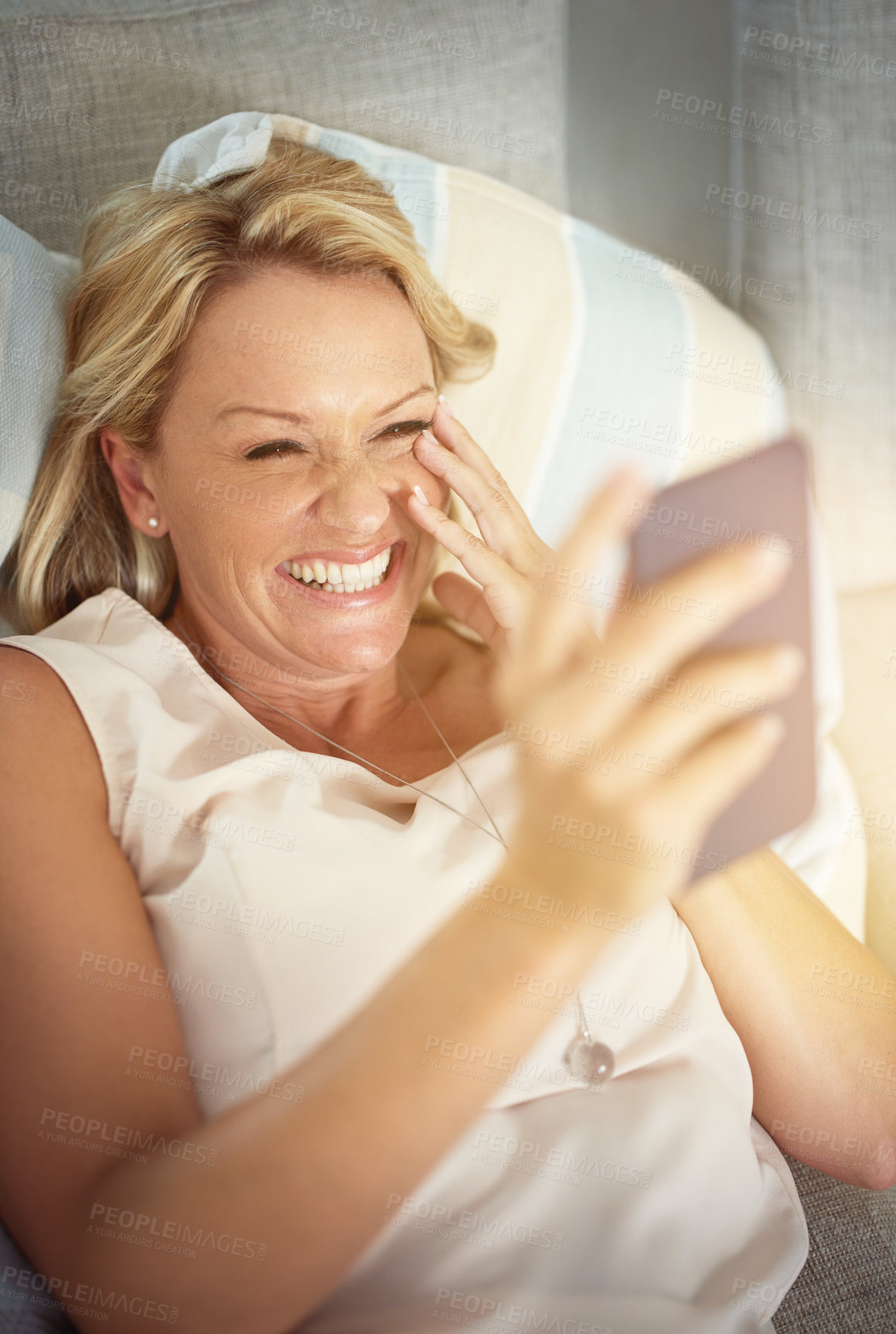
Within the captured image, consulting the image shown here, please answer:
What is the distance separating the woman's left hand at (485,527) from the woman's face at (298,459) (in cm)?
2

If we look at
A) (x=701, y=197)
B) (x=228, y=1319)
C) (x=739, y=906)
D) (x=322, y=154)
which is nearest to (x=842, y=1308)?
(x=739, y=906)

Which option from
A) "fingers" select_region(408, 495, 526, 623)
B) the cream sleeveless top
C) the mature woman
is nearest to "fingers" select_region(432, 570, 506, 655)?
the mature woman

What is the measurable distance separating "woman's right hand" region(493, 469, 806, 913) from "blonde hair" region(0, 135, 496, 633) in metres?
0.49

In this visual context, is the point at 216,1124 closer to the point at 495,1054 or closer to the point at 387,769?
the point at 495,1054

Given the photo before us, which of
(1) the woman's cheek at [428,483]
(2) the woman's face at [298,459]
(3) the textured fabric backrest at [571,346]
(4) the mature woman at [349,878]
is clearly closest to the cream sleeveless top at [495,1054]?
(4) the mature woman at [349,878]

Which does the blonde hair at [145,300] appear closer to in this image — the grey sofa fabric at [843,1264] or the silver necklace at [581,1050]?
the silver necklace at [581,1050]

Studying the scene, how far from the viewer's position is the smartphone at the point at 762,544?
0.94 metres

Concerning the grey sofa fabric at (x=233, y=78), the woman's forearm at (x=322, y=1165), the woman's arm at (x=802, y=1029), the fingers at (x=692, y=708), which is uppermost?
the grey sofa fabric at (x=233, y=78)

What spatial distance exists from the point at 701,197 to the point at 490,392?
520mm

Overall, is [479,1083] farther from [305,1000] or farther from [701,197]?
[701,197]

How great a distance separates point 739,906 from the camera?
2.70ft

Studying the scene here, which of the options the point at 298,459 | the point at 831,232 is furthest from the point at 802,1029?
the point at 831,232

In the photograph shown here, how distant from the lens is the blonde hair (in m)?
0.83

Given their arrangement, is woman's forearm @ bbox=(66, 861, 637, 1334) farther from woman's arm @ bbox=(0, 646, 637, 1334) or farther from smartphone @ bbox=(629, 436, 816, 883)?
smartphone @ bbox=(629, 436, 816, 883)
